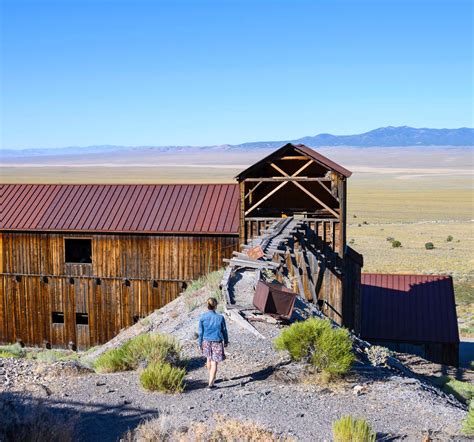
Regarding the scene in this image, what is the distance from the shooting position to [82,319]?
2400 centimetres

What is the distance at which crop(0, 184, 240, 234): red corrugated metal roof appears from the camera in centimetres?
2291

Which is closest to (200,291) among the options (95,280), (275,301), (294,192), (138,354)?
(95,280)

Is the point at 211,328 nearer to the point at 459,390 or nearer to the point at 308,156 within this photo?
the point at 459,390

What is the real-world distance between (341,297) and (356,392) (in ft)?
35.9

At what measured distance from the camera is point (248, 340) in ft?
41.3

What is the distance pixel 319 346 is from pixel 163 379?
8.67 ft

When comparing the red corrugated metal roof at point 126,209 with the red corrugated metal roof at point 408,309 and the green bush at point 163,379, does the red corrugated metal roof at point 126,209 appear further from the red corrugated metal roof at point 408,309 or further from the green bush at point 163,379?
the green bush at point 163,379

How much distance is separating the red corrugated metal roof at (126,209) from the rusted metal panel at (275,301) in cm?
884

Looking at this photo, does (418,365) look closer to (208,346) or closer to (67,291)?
(208,346)

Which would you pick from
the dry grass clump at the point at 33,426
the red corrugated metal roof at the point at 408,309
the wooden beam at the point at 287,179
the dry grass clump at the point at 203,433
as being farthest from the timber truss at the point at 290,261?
the dry grass clump at the point at 33,426

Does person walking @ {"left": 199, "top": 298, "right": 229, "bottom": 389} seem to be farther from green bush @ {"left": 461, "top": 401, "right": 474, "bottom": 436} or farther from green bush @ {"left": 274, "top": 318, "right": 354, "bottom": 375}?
green bush @ {"left": 461, "top": 401, "right": 474, "bottom": 436}

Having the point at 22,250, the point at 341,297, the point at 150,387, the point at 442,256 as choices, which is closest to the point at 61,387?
the point at 150,387

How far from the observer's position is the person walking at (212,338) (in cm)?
1038

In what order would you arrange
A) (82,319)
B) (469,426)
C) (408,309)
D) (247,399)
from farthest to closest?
(408,309), (82,319), (247,399), (469,426)
